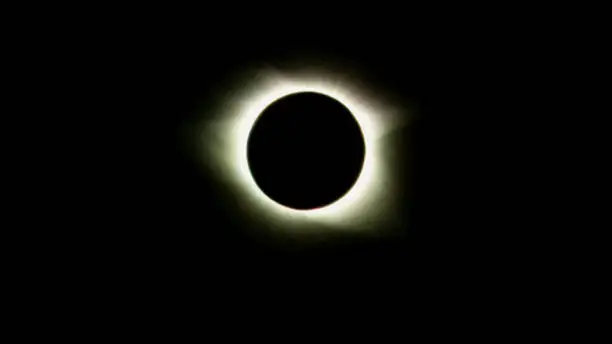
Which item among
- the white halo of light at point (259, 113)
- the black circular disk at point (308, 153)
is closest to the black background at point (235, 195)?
the white halo of light at point (259, 113)

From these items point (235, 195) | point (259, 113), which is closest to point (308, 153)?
point (259, 113)

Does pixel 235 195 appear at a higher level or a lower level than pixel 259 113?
lower

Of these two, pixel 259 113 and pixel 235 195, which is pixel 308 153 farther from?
pixel 235 195

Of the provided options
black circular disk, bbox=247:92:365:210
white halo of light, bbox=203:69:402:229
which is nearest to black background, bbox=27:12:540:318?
white halo of light, bbox=203:69:402:229

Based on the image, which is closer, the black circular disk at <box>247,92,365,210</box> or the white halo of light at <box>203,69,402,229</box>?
the black circular disk at <box>247,92,365,210</box>

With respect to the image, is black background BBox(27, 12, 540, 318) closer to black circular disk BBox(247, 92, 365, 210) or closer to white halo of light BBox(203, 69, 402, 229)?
white halo of light BBox(203, 69, 402, 229)
